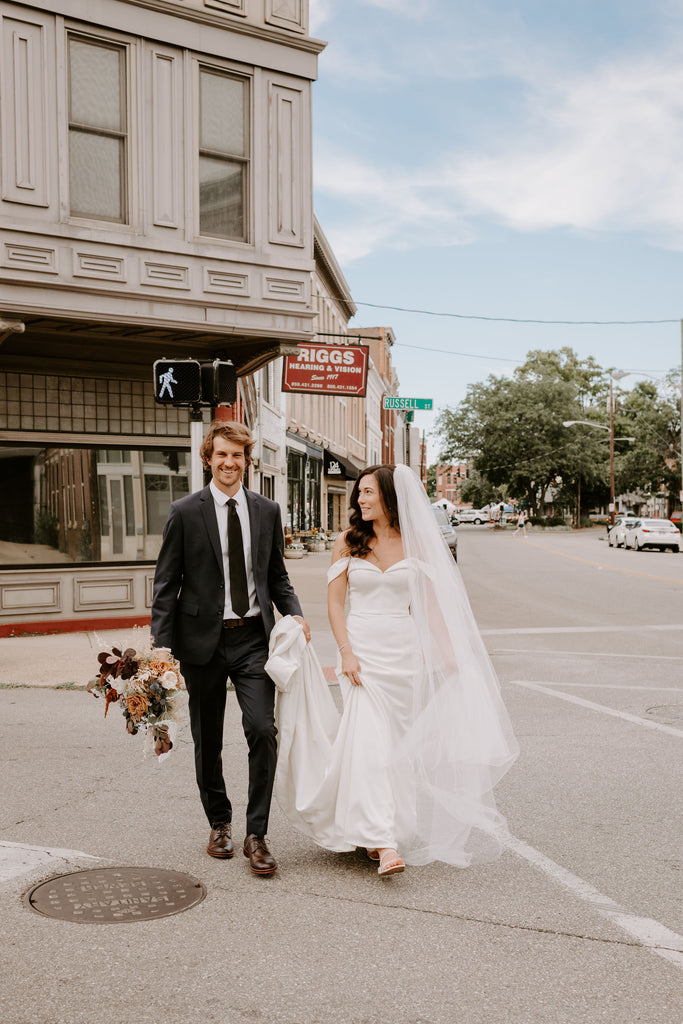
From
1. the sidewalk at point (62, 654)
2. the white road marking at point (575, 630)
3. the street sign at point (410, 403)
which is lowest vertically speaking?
the white road marking at point (575, 630)

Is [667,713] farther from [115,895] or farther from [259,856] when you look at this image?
[115,895]

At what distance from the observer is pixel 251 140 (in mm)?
13445

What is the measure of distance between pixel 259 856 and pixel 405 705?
96 centimetres

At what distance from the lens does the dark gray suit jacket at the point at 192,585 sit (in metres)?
4.82

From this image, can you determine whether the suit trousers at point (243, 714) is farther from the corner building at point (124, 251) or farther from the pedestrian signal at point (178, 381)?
the corner building at point (124, 251)

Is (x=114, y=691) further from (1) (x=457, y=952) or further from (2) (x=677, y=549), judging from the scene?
(2) (x=677, y=549)

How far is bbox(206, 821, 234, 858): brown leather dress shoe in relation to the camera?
194 inches

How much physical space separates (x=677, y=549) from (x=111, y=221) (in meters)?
34.6

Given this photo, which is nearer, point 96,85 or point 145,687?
point 145,687

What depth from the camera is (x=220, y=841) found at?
195 inches

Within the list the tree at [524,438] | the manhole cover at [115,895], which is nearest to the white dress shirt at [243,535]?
the manhole cover at [115,895]

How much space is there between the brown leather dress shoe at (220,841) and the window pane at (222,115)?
33.8ft

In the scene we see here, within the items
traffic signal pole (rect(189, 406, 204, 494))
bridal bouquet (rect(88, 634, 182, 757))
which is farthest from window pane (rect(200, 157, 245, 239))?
bridal bouquet (rect(88, 634, 182, 757))

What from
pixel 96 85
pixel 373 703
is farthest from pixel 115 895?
pixel 96 85
